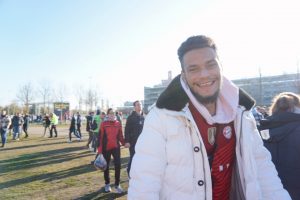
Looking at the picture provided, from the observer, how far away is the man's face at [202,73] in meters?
2.09

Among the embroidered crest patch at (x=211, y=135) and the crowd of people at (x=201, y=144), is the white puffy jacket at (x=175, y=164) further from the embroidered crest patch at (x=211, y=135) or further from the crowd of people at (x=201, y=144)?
the embroidered crest patch at (x=211, y=135)

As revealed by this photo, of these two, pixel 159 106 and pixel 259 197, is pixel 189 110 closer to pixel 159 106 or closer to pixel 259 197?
pixel 159 106

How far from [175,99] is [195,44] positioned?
36 centimetres

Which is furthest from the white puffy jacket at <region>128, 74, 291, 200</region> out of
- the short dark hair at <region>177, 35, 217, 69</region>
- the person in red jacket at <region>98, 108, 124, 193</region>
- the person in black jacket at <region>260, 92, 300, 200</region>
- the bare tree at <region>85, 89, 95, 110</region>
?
the bare tree at <region>85, 89, 95, 110</region>

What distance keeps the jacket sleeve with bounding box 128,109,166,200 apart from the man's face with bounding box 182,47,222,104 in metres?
0.33

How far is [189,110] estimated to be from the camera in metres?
2.10

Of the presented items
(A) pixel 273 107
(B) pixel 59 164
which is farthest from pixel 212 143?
(B) pixel 59 164

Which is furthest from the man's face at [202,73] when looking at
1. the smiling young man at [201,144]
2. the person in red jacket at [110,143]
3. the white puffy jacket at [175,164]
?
the person in red jacket at [110,143]

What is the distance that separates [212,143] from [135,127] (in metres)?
6.94

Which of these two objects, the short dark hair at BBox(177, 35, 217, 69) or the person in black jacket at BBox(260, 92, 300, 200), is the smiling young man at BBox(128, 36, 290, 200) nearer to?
the short dark hair at BBox(177, 35, 217, 69)

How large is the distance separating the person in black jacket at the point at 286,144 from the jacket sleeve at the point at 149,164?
203cm

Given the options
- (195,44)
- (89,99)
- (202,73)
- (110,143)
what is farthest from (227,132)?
(89,99)

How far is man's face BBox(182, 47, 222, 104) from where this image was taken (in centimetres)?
209

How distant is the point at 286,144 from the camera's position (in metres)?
3.50
